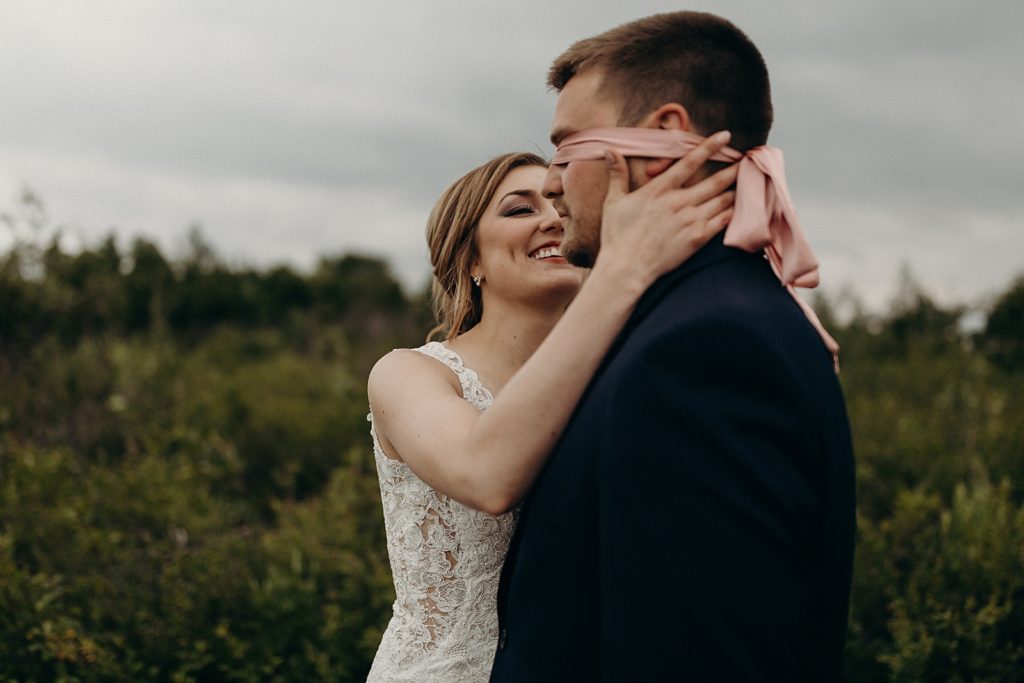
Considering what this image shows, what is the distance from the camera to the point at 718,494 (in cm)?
161

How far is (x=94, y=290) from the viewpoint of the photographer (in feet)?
38.1

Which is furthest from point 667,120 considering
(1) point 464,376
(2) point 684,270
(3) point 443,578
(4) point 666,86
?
(3) point 443,578

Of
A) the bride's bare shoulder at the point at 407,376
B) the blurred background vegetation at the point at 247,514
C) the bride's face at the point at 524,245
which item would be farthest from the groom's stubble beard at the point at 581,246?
the blurred background vegetation at the point at 247,514

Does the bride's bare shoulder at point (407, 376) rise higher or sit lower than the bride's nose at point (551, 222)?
lower

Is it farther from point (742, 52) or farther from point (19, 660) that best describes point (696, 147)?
point (19, 660)

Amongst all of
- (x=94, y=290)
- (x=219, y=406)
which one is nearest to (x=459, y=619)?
(x=219, y=406)

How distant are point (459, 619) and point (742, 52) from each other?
185 centimetres

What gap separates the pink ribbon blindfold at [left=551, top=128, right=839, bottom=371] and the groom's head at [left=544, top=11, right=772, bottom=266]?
0.03m

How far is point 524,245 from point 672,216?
1109 millimetres

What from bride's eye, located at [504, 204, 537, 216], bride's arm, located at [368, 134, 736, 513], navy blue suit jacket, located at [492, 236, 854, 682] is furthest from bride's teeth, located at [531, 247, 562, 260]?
navy blue suit jacket, located at [492, 236, 854, 682]

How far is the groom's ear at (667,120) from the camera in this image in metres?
1.96

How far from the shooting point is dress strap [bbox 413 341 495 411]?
2.82 m

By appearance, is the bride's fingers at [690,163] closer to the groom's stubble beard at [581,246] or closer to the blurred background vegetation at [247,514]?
the groom's stubble beard at [581,246]

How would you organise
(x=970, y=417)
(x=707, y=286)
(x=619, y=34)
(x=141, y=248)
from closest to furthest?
(x=707, y=286)
(x=619, y=34)
(x=970, y=417)
(x=141, y=248)
